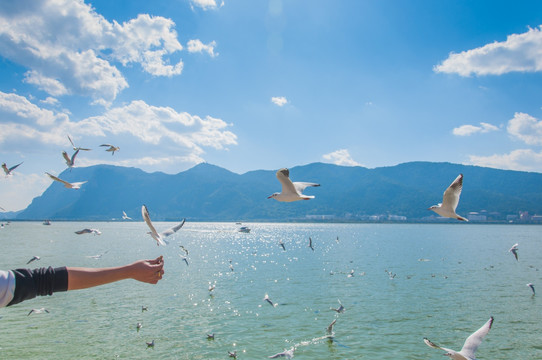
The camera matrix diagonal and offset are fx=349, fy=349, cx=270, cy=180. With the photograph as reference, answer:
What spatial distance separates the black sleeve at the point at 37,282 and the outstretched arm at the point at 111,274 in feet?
0.25

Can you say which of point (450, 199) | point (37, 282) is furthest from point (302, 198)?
point (37, 282)

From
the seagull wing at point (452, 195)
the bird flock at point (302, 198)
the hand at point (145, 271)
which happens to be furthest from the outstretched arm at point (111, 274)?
the seagull wing at point (452, 195)

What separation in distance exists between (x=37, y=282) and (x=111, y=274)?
582 millimetres

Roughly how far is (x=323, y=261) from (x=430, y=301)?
24681 mm

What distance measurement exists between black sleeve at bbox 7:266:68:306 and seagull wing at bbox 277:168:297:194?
20.2ft

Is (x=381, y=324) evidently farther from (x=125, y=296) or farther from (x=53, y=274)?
(x=53, y=274)

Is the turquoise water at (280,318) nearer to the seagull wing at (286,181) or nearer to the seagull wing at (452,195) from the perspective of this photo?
the seagull wing at (286,181)

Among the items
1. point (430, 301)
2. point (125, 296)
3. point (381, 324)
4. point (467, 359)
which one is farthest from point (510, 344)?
point (125, 296)

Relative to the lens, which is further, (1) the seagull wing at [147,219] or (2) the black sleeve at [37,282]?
(1) the seagull wing at [147,219]

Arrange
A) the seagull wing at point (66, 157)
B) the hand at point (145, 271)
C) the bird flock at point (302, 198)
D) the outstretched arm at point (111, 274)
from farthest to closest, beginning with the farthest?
the seagull wing at point (66, 157) → the bird flock at point (302, 198) → the hand at point (145, 271) → the outstretched arm at point (111, 274)

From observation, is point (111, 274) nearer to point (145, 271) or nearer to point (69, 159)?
point (145, 271)

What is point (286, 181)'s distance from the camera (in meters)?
9.30

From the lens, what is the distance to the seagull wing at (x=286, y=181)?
29.1 ft

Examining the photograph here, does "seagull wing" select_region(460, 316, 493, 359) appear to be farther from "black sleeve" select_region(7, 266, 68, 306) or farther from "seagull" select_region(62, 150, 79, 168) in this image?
"seagull" select_region(62, 150, 79, 168)
